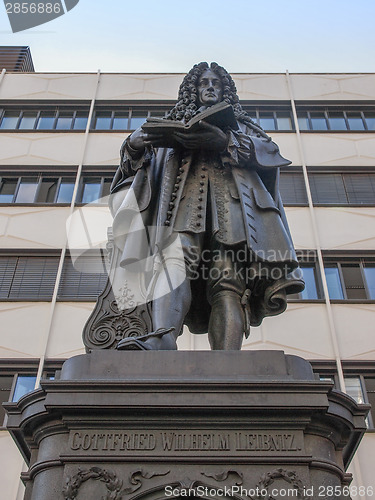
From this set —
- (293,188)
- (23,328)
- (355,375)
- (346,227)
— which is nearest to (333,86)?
(293,188)

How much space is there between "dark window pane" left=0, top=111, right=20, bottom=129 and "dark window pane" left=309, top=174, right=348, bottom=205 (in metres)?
12.0

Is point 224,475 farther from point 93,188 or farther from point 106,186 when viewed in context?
point 93,188

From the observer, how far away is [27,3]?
13312 millimetres

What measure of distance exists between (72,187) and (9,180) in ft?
8.35

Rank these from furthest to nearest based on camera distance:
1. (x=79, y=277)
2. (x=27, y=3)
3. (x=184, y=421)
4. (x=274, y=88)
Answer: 1. (x=274, y=88)
2. (x=79, y=277)
3. (x=27, y=3)
4. (x=184, y=421)

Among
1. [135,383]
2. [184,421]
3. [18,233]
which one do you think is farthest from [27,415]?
[18,233]

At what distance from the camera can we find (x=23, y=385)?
16078 mm

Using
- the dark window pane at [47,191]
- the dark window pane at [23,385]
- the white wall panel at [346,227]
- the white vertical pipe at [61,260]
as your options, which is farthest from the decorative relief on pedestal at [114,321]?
the dark window pane at [47,191]

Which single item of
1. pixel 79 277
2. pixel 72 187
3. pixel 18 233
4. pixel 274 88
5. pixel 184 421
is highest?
pixel 274 88

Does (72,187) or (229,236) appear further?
(72,187)

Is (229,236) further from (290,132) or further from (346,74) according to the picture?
(346,74)

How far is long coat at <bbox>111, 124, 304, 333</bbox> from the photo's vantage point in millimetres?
4887

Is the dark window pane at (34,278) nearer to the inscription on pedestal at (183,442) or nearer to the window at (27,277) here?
the window at (27,277)

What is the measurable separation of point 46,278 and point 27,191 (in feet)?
14.3
